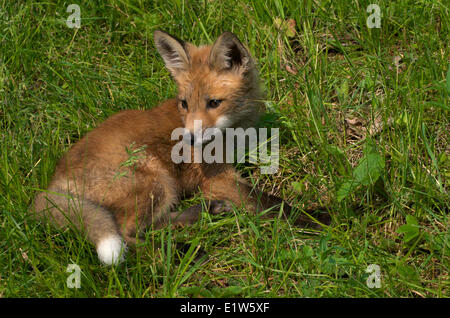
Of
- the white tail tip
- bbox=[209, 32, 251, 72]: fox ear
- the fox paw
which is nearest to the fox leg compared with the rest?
the fox paw

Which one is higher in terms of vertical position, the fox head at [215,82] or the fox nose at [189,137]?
the fox head at [215,82]

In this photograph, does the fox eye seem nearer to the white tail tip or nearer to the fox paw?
the fox paw

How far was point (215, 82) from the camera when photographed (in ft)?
11.0

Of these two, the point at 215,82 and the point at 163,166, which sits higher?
the point at 215,82

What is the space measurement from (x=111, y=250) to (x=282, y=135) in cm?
159

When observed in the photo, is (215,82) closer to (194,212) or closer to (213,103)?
(213,103)

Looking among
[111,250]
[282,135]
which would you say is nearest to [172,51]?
[282,135]

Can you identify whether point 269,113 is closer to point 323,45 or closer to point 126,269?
point 323,45

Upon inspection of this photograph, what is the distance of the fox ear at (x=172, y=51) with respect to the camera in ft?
11.2

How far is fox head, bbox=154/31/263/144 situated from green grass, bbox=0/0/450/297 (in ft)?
1.15

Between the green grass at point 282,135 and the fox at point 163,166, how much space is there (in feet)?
0.48

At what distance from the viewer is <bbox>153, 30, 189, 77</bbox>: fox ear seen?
342 cm

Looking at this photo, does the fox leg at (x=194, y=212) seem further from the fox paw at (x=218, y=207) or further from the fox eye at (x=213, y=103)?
the fox eye at (x=213, y=103)

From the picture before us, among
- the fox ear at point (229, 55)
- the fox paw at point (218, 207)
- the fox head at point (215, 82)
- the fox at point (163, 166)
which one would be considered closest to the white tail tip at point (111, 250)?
the fox at point (163, 166)
